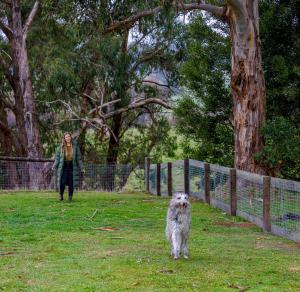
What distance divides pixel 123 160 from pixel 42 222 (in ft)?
66.5

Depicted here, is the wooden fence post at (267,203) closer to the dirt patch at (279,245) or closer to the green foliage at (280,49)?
the dirt patch at (279,245)

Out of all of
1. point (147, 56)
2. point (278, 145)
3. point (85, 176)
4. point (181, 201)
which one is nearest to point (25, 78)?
point (147, 56)

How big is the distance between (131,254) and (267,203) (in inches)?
133

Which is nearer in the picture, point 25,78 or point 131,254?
point 131,254

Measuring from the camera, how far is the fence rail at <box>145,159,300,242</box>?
10.5 m

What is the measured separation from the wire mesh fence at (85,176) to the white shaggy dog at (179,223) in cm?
1334

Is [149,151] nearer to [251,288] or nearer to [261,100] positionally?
[261,100]

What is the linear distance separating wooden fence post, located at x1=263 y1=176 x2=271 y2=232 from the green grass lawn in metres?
0.28

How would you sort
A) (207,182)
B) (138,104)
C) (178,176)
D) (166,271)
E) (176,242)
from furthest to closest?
(138,104), (178,176), (207,182), (176,242), (166,271)

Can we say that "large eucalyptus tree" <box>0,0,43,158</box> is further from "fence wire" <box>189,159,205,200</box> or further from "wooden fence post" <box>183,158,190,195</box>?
"fence wire" <box>189,159,205,200</box>

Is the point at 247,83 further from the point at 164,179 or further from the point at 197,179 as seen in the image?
the point at 164,179

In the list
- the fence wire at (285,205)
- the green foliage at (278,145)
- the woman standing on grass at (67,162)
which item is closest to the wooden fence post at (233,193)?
the fence wire at (285,205)

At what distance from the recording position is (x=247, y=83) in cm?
1638

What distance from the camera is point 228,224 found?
12500 millimetres
